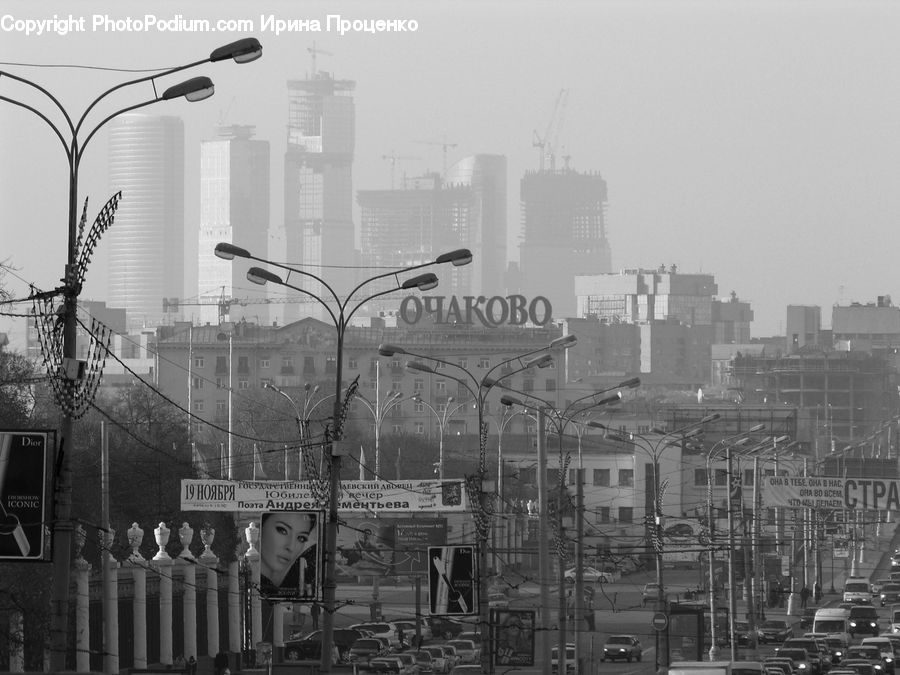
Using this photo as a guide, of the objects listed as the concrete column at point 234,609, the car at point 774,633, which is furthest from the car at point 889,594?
the concrete column at point 234,609

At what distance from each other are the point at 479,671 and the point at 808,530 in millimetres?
44685

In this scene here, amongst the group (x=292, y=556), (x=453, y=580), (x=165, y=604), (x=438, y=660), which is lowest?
(x=438, y=660)

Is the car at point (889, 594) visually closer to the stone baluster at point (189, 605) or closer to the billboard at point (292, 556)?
the stone baluster at point (189, 605)

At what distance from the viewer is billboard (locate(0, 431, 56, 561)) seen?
83.5ft

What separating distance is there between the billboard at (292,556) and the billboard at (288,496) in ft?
49.2

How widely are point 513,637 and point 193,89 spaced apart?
21973 millimetres

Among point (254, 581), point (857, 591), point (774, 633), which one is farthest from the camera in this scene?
point (857, 591)

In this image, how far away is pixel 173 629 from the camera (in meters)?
56.1

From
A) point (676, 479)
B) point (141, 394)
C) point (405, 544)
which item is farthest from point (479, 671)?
point (141, 394)

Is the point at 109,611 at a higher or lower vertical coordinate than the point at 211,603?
higher

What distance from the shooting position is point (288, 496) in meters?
50.4

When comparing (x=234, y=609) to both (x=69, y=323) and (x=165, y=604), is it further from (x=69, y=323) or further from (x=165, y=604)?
(x=69, y=323)

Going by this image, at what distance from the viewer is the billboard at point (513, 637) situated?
4325 cm

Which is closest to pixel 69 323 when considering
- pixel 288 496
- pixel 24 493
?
pixel 24 493
